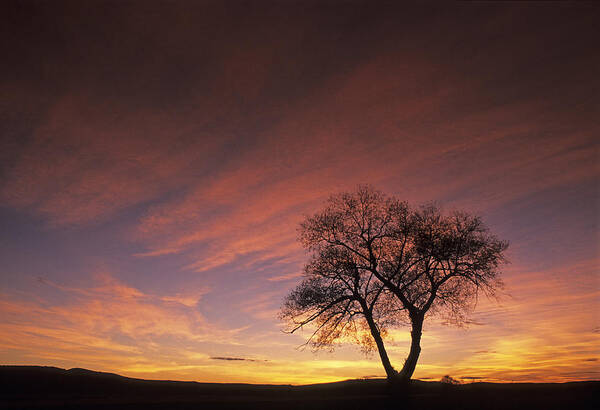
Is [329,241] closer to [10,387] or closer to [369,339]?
[369,339]

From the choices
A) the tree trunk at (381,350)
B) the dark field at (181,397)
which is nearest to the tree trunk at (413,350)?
the tree trunk at (381,350)

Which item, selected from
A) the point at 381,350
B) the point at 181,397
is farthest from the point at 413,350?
the point at 181,397

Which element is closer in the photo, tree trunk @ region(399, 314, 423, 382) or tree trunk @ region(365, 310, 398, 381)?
tree trunk @ region(399, 314, 423, 382)

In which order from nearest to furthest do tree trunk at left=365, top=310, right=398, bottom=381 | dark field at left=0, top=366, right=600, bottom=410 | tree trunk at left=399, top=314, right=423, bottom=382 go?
dark field at left=0, top=366, right=600, bottom=410, tree trunk at left=399, top=314, right=423, bottom=382, tree trunk at left=365, top=310, right=398, bottom=381

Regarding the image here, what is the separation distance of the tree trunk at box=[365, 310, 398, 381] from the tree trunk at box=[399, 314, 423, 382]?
0.73m

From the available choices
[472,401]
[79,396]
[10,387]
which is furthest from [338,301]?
[10,387]

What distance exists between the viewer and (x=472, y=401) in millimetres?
13688

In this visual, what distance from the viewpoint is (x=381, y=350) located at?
2364 centimetres

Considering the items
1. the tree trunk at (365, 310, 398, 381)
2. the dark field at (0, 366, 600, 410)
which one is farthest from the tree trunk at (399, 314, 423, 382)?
the dark field at (0, 366, 600, 410)

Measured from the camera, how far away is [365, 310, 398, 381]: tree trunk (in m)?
23.3

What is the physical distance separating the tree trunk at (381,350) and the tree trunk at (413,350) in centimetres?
73

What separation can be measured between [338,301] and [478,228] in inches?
372

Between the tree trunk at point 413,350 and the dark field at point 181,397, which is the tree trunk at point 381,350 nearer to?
the tree trunk at point 413,350

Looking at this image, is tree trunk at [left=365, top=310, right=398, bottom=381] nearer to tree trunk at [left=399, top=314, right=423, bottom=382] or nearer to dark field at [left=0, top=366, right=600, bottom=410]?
tree trunk at [left=399, top=314, right=423, bottom=382]
